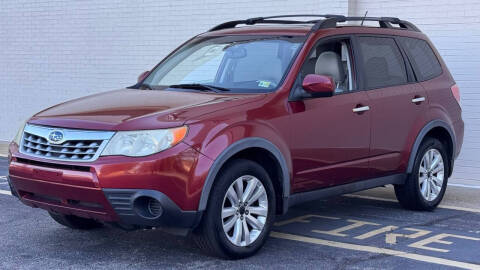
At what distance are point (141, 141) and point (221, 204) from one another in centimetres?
74

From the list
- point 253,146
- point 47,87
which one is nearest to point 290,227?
point 253,146

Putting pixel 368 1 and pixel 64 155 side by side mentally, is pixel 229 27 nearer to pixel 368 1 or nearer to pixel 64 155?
pixel 64 155

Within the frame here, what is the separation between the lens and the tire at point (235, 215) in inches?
224

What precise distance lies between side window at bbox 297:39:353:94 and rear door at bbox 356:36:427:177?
0.14 meters

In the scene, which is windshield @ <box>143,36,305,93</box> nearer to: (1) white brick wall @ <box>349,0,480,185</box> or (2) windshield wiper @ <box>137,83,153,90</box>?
(2) windshield wiper @ <box>137,83,153,90</box>

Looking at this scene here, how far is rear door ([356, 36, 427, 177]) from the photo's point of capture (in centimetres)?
730

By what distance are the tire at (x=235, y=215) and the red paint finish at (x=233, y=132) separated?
19cm

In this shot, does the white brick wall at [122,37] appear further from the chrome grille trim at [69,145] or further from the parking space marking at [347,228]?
the chrome grille trim at [69,145]

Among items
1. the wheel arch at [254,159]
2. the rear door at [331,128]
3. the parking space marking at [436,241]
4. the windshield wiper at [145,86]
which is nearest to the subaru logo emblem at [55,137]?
the wheel arch at [254,159]

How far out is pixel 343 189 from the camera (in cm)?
702

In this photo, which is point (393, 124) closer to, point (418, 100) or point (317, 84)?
point (418, 100)

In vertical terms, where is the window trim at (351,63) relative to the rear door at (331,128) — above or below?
above

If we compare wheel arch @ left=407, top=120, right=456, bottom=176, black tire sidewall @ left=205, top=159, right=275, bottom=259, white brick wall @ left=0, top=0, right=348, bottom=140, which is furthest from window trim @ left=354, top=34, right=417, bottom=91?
white brick wall @ left=0, top=0, right=348, bottom=140

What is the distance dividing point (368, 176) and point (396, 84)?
100 cm
